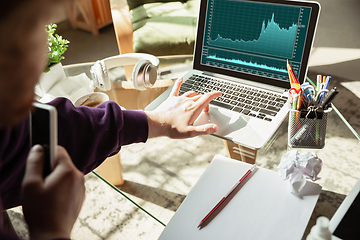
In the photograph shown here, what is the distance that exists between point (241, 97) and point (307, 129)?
0.27m

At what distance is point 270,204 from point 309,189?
118mm

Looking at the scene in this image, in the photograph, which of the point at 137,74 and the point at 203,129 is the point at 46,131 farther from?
the point at 137,74

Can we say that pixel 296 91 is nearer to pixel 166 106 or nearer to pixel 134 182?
pixel 166 106

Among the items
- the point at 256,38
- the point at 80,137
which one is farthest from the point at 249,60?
the point at 80,137

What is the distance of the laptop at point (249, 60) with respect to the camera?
1.00 m

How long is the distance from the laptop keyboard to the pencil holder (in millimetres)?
101

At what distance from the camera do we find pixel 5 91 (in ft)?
1.17

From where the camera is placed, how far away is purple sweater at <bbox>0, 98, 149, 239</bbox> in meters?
0.71

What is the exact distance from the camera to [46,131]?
526 millimetres

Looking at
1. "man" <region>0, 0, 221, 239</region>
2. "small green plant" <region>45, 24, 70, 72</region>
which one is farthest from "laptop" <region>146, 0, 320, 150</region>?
"small green plant" <region>45, 24, 70, 72</region>

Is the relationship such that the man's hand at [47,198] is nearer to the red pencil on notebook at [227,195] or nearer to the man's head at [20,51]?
the man's head at [20,51]

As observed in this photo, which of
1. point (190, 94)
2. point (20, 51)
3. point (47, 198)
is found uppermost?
point (20, 51)

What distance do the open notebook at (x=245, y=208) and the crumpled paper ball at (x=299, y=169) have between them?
0.03m

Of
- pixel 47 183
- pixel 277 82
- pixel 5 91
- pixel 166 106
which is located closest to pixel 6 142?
pixel 47 183
